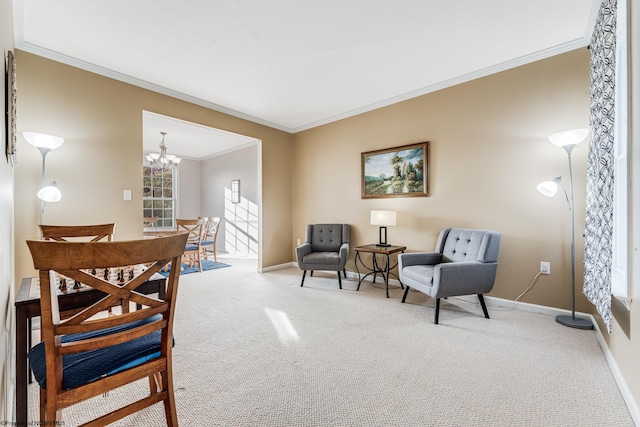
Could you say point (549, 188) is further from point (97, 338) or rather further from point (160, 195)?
point (160, 195)

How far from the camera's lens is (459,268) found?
8.39ft

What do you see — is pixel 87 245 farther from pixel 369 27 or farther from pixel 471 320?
pixel 471 320

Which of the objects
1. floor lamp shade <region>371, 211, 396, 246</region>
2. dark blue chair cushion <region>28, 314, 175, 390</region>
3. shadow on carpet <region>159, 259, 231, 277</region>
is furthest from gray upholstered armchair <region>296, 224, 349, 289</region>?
dark blue chair cushion <region>28, 314, 175, 390</region>

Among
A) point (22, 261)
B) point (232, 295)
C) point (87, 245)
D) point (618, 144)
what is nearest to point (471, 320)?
point (618, 144)

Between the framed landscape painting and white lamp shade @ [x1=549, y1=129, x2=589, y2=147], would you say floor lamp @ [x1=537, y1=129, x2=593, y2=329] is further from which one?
the framed landscape painting

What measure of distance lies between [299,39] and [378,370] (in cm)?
274

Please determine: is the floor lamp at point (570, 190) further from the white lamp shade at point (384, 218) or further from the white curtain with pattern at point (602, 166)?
the white lamp shade at point (384, 218)

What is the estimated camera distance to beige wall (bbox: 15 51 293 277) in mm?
2559

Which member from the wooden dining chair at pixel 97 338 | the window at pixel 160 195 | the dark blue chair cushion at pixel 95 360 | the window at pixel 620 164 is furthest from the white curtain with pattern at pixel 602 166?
the window at pixel 160 195

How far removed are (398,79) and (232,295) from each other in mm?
3273

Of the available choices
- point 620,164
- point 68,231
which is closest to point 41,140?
point 68,231

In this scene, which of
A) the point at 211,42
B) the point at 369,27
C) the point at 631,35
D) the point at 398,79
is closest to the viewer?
the point at 631,35

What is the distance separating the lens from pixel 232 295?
341cm

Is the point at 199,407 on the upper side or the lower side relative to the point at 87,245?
lower
